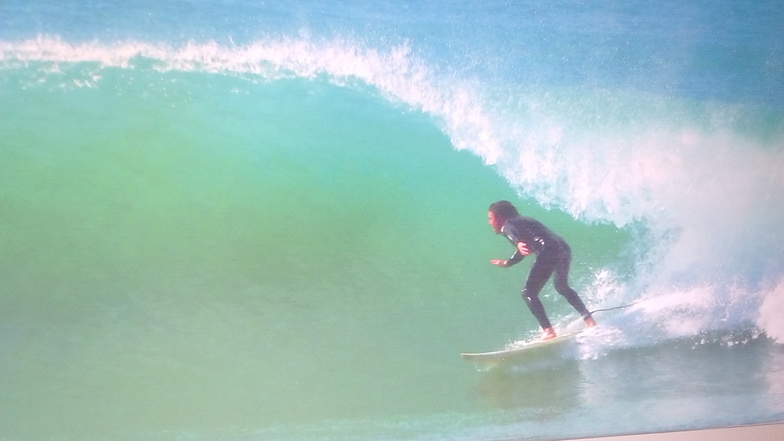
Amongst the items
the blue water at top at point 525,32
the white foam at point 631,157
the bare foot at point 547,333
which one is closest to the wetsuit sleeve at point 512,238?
the white foam at point 631,157

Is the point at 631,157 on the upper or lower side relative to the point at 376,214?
upper

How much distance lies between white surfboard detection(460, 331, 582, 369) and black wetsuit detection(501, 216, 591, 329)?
0.07 metres

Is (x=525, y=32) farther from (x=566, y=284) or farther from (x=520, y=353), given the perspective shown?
(x=520, y=353)

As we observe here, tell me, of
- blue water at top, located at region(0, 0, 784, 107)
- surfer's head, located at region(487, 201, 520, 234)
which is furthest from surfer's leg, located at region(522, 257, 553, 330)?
blue water at top, located at region(0, 0, 784, 107)

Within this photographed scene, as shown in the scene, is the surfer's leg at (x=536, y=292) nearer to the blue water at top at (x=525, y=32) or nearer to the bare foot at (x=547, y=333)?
the bare foot at (x=547, y=333)

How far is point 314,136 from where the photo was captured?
7.02 ft

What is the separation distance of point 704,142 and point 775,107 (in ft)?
1.07

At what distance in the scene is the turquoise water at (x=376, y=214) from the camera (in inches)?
79.0

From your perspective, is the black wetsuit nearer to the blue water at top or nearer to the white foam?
the white foam

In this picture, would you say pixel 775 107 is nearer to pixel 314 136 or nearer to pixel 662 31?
pixel 662 31

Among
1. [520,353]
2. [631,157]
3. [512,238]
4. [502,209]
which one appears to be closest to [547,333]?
[520,353]

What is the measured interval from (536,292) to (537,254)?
137 mm

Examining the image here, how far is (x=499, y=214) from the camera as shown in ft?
7.39

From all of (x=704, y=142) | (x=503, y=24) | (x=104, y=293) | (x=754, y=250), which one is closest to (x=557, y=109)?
(x=503, y=24)
